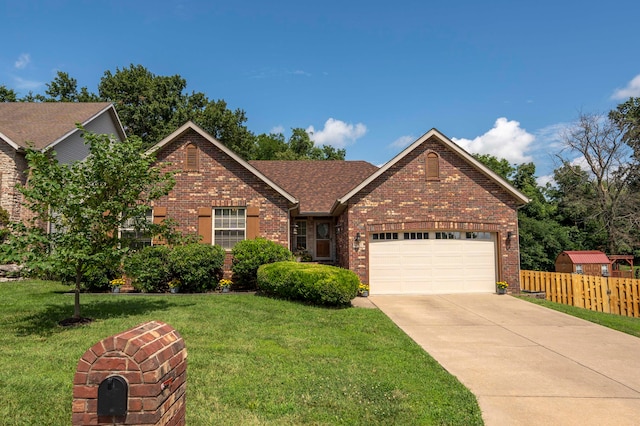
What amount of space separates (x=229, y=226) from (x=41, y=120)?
39.8 feet

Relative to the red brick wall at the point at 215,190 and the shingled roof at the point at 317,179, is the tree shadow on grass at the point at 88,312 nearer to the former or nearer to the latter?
the red brick wall at the point at 215,190

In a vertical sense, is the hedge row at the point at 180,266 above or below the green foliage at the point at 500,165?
below

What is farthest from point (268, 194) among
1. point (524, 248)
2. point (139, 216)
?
point (524, 248)

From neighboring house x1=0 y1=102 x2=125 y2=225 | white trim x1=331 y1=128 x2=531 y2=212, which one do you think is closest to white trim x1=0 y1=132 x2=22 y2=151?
neighboring house x1=0 y1=102 x2=125 y2=225

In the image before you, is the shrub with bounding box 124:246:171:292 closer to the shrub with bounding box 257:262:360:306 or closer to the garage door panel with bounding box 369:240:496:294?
the shrub with bounding box 257:262:360:306

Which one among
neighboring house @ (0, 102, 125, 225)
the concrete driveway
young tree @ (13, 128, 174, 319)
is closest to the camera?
the concrete driveway

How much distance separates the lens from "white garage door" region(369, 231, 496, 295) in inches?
549

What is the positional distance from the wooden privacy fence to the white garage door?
205 cm

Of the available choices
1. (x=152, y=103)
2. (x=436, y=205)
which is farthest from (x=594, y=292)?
(x=152, y=103)

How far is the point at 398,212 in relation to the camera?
46.5 ft

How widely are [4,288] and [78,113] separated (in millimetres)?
10897

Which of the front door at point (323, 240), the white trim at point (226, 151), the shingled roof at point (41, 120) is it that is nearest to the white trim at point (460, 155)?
the white trim at point (226, 151)

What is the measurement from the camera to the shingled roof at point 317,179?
18094 millimetres

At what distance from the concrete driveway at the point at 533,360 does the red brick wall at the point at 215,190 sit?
5.57m
